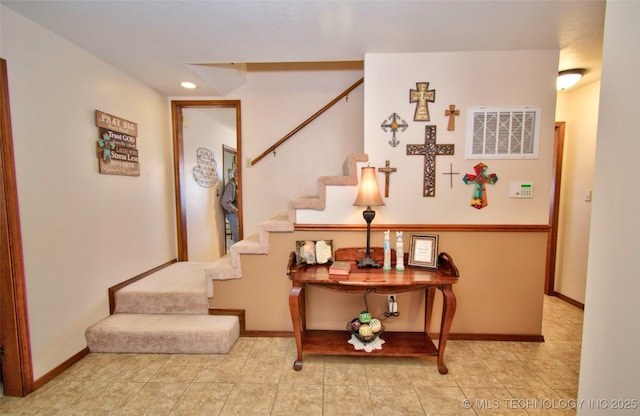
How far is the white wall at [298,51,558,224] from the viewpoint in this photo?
6.94ft

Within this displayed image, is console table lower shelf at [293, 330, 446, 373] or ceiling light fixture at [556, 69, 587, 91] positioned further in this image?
ceiling light fixture at [556, 69, 587, 91]

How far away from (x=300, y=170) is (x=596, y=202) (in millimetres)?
2358

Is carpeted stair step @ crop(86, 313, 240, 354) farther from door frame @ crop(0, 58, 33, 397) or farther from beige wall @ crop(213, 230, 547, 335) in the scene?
door frame @ crop(0, 58, 33, 397)

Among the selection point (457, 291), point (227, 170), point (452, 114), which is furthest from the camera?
point (227, 170)

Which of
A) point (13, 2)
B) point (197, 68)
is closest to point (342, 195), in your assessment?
point (197, 68)

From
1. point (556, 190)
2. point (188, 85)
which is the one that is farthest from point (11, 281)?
point (556, 190)

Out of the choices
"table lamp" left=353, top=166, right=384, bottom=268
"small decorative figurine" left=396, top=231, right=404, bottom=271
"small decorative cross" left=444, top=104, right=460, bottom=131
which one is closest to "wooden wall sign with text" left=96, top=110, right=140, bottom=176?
"table lamp" left=353, top=166, right=384, bottom=268

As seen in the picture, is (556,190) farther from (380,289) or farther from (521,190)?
(380,289)

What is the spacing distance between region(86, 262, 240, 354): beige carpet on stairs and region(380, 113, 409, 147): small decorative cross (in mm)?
1957

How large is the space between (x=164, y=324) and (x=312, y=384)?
50.7 inches

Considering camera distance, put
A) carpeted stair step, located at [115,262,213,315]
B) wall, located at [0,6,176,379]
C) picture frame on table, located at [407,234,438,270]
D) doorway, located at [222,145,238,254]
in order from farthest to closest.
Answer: doorway, located at [222,145,238,254]
carpeted stair step, located at [115,262,213,315]
picture frame on table, located at [407,234,438,270]
wall, located at [0,6,176,379]

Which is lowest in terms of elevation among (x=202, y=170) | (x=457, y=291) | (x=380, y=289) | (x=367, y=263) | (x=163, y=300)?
(x=163, y=300)

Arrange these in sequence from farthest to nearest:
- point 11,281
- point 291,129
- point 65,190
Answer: point 291,129, point 65,190, point 11,281

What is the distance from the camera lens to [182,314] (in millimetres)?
2305
